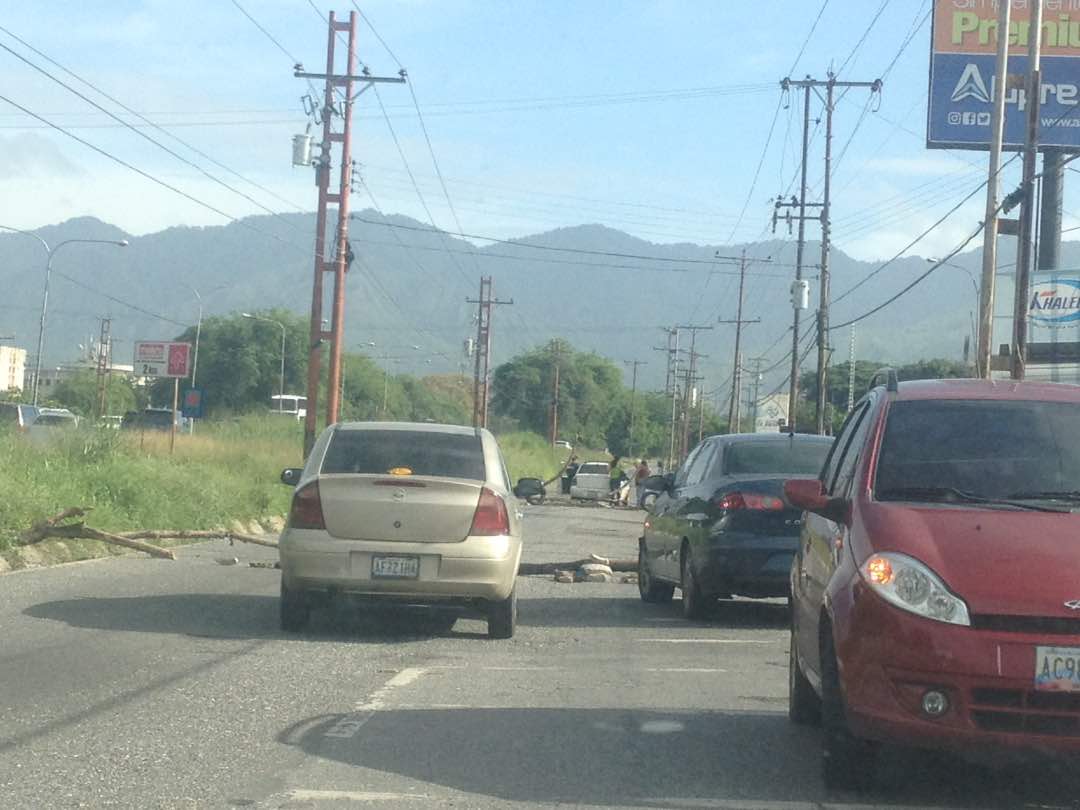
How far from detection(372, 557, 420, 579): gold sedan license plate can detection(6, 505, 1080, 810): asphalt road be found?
512 millimetres

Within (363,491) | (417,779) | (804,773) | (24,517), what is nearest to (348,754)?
(417,779)

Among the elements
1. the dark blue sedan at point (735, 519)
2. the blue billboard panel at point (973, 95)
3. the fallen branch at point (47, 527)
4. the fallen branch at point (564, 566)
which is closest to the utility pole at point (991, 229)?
the fallen branch at point (564, 566)

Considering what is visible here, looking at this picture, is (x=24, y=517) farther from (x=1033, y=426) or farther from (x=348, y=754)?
(x=1033, y=426)

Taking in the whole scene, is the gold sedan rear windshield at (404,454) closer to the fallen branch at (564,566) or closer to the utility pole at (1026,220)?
the fallen branch at (564,566)

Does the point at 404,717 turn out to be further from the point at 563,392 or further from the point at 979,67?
the point at 563,392

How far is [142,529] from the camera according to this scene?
21.2 m

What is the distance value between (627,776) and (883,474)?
5.74 feet

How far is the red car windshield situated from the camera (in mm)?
6672

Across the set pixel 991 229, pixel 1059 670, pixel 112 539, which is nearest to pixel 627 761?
pixel 1059 670

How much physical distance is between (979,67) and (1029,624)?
42.8 meters

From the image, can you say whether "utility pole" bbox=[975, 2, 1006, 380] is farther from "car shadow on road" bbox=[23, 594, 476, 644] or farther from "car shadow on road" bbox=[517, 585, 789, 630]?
"car shadow on road" bbox=[23, 594, 476, 644]

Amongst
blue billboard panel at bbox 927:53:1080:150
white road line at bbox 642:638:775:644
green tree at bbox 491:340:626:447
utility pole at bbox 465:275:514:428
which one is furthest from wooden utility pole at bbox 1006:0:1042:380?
green tree at bbox 491:340:626:447

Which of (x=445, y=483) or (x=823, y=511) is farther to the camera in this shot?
(x=445, y=483)

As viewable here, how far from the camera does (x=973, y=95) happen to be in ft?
149
